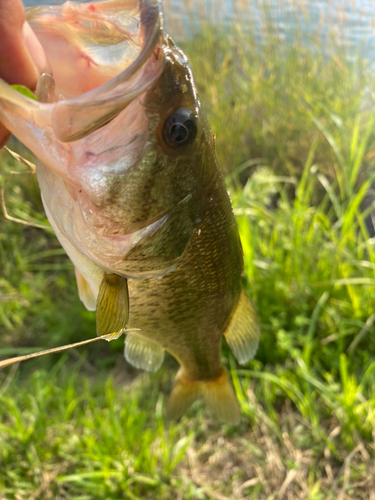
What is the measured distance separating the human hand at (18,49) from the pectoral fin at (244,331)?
0.83 metres

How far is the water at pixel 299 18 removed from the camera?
3818 millimetres

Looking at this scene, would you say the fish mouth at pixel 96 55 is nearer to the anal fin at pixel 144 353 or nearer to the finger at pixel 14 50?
the finger at pixel 14 50

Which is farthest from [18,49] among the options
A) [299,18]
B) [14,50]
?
[299,18]

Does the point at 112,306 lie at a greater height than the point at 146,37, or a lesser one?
lesser

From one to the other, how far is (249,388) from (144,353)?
3.68 feet

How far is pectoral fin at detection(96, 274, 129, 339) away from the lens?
86 cm

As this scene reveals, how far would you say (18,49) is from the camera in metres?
0.71

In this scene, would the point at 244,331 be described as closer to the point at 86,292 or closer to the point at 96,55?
the point at 86,292

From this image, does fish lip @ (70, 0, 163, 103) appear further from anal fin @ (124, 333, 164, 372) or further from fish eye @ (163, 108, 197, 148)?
anal fin @ (124, 333, 164, 372)

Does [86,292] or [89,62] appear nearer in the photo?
[89,62]

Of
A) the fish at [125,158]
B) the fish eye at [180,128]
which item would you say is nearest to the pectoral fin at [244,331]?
the fish at [125,158]

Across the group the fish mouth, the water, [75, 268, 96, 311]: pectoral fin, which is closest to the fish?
the fish mouth

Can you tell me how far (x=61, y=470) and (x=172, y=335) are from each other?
119 centimetres

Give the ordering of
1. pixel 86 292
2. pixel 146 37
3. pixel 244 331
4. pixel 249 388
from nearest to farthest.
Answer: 1. pixel 146 37
2. pixel 86 292
3. pixel 244 331
4. pixel 249 388
